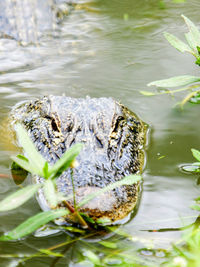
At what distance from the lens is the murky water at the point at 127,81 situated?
2877mm

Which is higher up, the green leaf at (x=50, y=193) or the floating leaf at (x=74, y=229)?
the green leaf at (x=50, y=193)

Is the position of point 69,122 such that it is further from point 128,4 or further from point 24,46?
point 128,4

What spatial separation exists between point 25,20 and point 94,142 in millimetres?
4236

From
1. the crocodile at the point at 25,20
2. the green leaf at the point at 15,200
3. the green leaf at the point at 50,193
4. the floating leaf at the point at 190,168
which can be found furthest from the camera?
the crocodile at the point at 25,20

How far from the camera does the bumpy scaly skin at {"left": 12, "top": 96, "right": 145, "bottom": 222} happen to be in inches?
113

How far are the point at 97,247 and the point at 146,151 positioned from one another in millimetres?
1624

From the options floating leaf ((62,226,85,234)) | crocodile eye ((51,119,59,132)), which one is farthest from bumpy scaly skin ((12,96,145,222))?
floating leaf ((62,226,85,234))

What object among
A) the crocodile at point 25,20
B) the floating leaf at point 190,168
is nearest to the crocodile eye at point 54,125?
the floating leaf at point 190,168

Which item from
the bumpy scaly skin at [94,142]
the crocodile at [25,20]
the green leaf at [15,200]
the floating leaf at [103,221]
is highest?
the crocodile at [25,20]

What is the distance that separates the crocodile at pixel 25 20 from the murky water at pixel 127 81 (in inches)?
7.1

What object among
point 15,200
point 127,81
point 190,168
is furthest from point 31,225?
point 127,81

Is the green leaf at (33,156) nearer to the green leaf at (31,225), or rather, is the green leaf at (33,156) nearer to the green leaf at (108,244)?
the green leaf at (31,225)

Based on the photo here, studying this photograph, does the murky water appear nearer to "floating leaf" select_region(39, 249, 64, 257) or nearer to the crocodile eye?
"floating leaf" select_region(39, 249, 64, 257)

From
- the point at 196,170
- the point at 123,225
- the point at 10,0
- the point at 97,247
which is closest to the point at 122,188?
the point at 123,225
